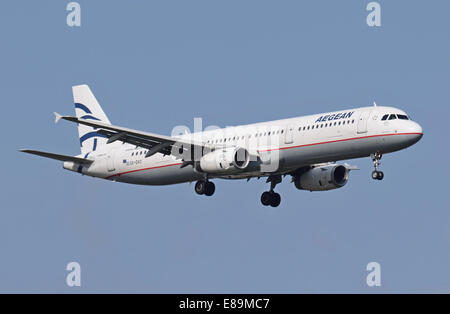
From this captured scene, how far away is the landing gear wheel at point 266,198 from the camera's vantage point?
7444 centimetres

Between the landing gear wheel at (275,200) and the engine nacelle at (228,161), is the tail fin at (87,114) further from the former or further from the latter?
the engine nacelle at (228,161)

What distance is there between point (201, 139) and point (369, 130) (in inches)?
501

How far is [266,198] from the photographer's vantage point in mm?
74500

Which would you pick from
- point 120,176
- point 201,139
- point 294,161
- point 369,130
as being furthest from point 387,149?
point 120,176

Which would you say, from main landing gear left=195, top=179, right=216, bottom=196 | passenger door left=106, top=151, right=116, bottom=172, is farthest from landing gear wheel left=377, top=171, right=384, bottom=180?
passenger door left=106, top=151, right=116, bottom=172

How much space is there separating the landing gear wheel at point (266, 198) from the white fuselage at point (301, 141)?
17.9 ft

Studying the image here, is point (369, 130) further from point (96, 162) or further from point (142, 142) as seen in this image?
point (96, 162)

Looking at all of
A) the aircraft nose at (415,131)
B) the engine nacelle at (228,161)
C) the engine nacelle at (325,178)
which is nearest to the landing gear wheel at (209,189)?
the engine nacelle at (228,161)

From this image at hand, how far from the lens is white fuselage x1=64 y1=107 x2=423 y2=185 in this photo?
63.3m

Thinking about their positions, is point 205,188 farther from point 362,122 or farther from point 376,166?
point 376,166

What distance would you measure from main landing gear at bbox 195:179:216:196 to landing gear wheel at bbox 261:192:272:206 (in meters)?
5.65

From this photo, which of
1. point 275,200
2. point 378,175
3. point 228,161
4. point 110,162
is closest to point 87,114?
point 110,162

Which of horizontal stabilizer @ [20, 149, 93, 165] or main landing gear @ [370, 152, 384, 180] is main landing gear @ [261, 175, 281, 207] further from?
horizontal stabilizer @ [20, 149, 93, 165]

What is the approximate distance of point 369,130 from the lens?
6344 centimetres
